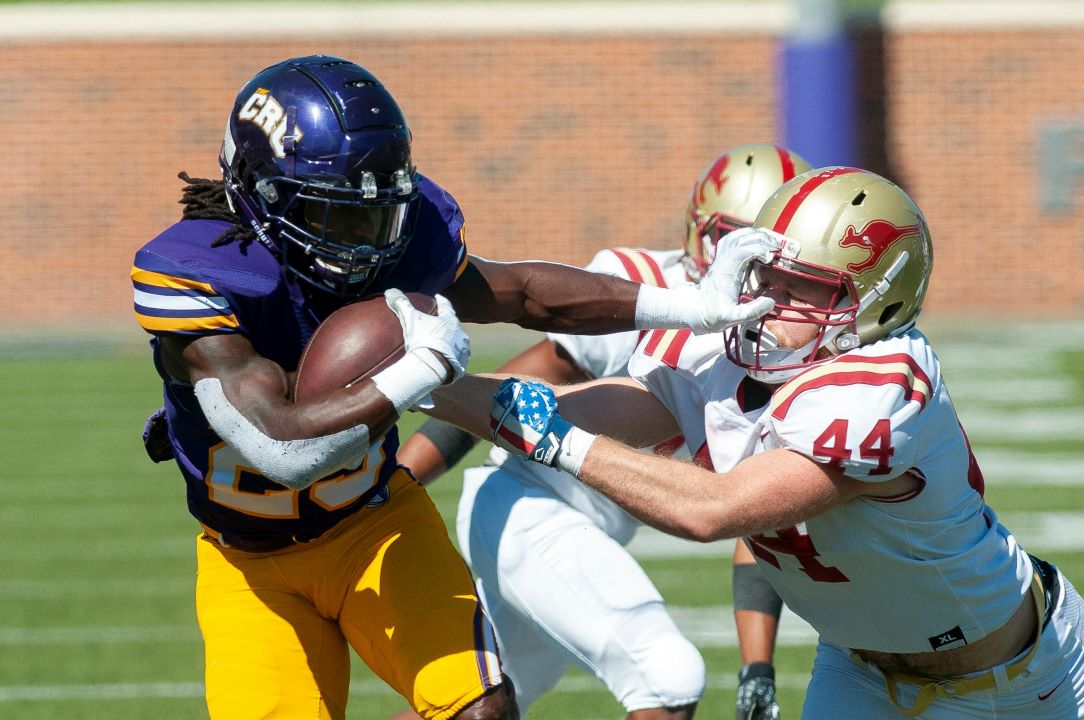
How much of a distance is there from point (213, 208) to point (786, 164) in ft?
6.53

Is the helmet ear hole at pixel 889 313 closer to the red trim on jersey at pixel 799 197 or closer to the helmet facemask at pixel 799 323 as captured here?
the helmet facemask at pixel 799 323

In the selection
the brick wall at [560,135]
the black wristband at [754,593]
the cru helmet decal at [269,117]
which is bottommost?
the brick wall at [560,135]

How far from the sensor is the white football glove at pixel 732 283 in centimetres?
296

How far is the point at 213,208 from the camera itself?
308cm

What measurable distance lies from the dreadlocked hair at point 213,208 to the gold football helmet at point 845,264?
1067 mm

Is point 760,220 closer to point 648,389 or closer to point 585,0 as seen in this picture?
point 648,389

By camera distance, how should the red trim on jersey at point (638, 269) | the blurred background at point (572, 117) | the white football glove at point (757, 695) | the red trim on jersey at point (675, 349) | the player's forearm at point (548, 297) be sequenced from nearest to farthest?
the red trim on jersey at point (675, 349) < the player's forearm at point (548, 297) < the white football glove at point (757, 695) < the red trim on jersey at point (638, 269) < the blurred background at point (572, 117)

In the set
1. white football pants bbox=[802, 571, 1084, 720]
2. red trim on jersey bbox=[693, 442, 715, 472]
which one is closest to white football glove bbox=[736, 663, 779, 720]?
white football pants bbox=[802, 571, 1084, 720]

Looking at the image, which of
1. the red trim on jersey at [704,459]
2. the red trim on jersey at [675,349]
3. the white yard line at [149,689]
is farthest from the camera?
the white yard line at [149,689]

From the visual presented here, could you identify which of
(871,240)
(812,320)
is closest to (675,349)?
(812,320)

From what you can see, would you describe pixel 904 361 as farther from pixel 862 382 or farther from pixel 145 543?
pixel 145 543

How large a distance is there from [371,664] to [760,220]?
1310 millimetres

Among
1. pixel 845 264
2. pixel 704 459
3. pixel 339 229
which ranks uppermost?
pixel 339 229

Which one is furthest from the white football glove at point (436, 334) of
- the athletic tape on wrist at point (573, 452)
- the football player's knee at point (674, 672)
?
the football player's knee at point (674, 672)
